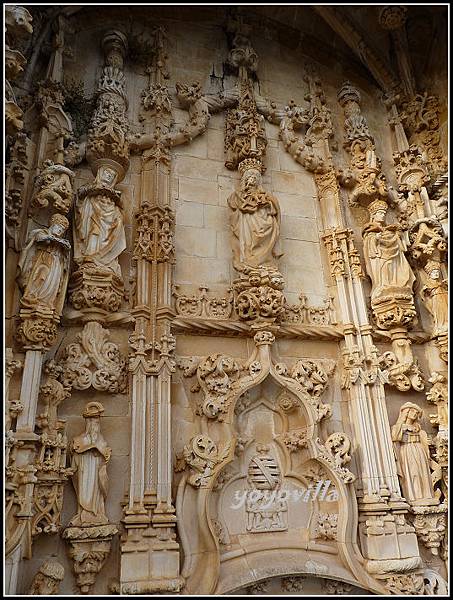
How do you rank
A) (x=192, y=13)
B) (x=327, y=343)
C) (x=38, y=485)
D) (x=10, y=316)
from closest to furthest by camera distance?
(x=38, y=485) < (x=10, y=316) < (x=327, y=343) < (x=192, y=13)

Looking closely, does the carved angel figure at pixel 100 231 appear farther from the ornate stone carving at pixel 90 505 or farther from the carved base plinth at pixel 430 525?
the carved base plinth at pixel 430 525

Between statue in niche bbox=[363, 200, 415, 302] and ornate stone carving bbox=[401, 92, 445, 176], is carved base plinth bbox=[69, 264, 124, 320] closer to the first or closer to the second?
statue in niche bbox=[363, 200, 415, 302]

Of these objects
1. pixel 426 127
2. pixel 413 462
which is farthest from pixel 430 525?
pixel 426 127

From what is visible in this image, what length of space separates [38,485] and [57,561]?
2.01ft

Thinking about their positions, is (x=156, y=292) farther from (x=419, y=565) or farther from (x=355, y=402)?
(x=419, y=565)

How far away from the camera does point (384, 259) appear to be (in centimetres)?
573

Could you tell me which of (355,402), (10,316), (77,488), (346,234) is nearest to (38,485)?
(77,488)

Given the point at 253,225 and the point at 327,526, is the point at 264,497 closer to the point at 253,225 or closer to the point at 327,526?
the point at 327,526

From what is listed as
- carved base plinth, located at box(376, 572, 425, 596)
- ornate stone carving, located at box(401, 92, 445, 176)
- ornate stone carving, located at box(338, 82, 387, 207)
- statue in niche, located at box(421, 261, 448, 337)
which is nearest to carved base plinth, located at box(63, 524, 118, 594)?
carved base plinth, located at box(376, 572, 425, 596)

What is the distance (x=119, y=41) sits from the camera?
19.9 feet

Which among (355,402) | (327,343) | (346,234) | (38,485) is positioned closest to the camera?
(38,485)

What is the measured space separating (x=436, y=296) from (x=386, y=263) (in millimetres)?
650

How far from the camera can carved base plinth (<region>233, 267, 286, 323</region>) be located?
5.09 metres

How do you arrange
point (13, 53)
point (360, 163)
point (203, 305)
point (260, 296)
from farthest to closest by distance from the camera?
point (360, 163) < point (203, 305) < point (260, 296) < point (13, 53)
